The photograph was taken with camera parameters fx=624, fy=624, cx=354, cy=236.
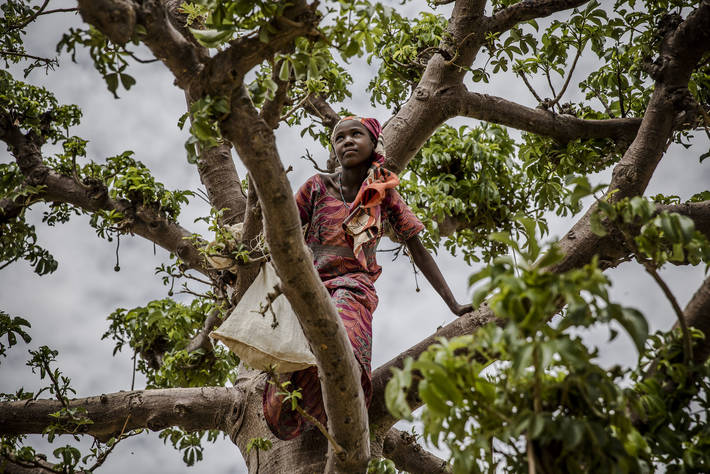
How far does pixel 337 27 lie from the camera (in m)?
1.97

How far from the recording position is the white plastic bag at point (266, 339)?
265 centimetres

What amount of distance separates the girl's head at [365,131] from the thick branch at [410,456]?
1594 mm

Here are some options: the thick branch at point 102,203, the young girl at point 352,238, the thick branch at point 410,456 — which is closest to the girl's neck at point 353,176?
the young girl at point 352,238

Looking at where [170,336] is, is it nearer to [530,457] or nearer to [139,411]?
[139,411]

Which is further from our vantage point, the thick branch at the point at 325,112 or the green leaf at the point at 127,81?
the thick branch at the point at 325,112

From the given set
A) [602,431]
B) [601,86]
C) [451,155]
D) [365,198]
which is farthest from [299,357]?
[601,86]

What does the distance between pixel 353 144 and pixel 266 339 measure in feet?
3.96

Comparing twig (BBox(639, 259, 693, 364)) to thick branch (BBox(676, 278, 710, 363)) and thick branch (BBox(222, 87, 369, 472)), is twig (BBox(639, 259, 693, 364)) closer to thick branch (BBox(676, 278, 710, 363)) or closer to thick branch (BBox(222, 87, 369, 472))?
thick branch (BBox(676, 278, 710, 363))

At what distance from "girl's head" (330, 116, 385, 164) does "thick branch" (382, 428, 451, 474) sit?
1.59m

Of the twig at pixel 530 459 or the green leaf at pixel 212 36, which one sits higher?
the green leaf at pixel 212 36

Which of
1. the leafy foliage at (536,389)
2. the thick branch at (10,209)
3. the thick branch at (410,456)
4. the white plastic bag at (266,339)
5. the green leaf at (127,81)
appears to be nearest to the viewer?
the leafy foliage at (536,389)

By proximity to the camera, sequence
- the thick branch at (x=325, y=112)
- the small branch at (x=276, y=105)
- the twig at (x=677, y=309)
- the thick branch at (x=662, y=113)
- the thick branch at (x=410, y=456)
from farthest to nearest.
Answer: the thick branch at (x=325, y=112)
the thick branch at (x=410, y=456)
the thick branch at (x=662, y=113)
the small branch at (x=276, y=105)
the twig at (x=677, y=309)

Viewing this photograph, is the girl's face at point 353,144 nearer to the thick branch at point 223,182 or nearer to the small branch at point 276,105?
the thick branch at point 223,182

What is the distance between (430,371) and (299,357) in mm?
1292
